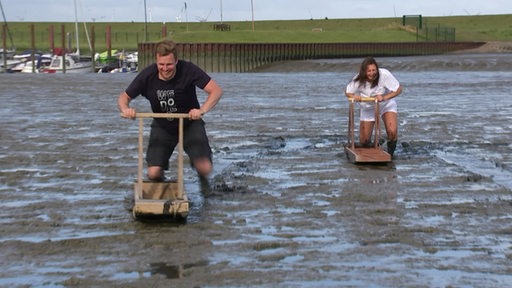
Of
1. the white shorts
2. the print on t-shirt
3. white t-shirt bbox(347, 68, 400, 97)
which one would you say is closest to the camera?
the print on t-shirt

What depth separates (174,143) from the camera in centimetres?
986

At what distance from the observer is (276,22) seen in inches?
6191

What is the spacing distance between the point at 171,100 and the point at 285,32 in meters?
74.7

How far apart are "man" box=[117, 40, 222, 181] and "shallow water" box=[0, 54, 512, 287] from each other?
0.51 metres

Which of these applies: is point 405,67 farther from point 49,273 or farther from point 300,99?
point 49,273

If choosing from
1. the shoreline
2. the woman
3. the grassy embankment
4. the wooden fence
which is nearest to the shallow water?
the woman

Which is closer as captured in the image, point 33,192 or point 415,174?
point 33,192

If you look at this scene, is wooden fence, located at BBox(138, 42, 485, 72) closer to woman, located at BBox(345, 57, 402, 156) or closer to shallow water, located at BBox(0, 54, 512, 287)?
shallow water, located at BBox(0, 54, 512, 287)

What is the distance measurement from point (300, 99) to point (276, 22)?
13308 centimetres

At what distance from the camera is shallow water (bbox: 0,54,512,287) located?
22.7 ft

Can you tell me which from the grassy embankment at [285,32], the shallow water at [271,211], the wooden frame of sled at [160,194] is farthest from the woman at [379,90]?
the grassy embankment at [285,32]

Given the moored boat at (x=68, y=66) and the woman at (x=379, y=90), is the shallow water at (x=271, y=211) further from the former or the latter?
the moored boat at (x=68, y=66)

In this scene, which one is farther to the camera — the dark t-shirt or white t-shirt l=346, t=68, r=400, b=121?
white t-shirt l=346, t=68, r=400, b=121

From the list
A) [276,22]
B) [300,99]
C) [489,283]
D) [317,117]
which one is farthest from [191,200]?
[276,22]
